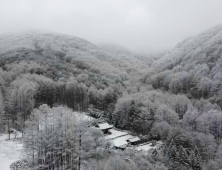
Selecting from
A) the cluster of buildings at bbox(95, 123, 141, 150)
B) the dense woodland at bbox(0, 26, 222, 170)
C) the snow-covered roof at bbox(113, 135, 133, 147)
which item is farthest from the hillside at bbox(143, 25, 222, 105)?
the snow-covered roof at bbox(113, 135, 133, 147)

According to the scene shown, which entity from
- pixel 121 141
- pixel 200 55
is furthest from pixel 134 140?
pixel 200 55

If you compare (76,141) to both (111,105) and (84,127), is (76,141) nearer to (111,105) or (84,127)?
(84,127)

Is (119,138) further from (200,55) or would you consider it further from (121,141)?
(200,55)

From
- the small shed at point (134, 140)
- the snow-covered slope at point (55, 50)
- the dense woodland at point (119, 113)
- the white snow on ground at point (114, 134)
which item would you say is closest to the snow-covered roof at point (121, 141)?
the small shed at point (134, 140)

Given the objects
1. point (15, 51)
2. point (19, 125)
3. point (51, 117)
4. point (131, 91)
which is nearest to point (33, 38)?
point (15, 51)

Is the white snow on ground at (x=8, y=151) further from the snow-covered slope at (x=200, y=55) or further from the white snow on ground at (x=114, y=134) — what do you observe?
the snow-covered slope at (x=200, y=55)
